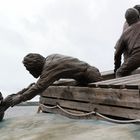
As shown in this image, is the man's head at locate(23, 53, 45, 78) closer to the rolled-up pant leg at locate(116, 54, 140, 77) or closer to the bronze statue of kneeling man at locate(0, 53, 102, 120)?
the bronze statue of kneeling man at locate(0, 53, 102, 120)

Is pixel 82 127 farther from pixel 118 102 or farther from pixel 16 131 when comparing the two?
pixel 16 131

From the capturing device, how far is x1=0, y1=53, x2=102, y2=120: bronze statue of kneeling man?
25.7 feet

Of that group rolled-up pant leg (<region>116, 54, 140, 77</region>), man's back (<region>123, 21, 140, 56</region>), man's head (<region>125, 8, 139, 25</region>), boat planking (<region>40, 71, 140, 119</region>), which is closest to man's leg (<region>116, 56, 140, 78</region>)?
rolled-up pant leg (<region>116, 54, 140, 77</region>)

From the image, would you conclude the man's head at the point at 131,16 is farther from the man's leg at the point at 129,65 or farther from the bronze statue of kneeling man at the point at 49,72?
the bronze statue of kneeling man at the point at 49,72

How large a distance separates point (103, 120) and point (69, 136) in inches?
49.3

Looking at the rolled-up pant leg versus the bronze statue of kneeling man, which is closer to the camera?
the bronze statue of kneeling man

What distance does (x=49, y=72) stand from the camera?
8008mm

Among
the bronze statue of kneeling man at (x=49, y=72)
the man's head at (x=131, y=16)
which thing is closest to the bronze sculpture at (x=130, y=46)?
the man's head at (x=131, y=16)

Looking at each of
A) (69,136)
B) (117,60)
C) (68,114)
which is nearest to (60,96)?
(68,114)

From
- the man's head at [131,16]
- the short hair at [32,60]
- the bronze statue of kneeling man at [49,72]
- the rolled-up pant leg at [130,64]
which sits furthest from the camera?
the man's head at [131,16]

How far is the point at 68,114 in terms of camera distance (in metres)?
8.42

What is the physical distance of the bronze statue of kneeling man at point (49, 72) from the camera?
782 cm

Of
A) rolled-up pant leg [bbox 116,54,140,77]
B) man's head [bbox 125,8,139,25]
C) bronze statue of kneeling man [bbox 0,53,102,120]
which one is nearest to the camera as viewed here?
bronze statue of kneeling man [bbox 0,53,102,120]

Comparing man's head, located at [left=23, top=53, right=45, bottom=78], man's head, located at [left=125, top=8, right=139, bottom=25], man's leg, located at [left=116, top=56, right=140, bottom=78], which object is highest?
man's head, located at [left=125, top=8, right=139, bottom=25]
